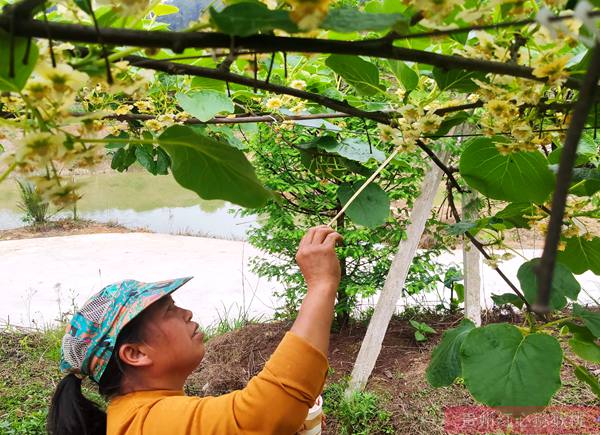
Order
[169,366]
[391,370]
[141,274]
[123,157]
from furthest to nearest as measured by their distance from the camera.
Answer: [141,274], [391,370], [123,157], [169,366]

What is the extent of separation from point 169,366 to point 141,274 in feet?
14.2

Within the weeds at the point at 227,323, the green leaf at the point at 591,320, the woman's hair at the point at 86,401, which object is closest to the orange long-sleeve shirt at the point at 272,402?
the woman's hair at the point at 86,401

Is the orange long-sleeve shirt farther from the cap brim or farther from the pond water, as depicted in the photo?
the pond water

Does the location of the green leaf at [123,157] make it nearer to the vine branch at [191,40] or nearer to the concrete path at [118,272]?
the vine branch at [191,40]

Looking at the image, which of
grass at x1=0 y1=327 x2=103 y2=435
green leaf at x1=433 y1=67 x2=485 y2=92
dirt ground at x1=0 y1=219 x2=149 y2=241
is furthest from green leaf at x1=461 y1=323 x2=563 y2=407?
dirt ground at x1=0 y1=219 x2=149 y2=241

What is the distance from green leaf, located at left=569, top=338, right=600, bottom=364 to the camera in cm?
78

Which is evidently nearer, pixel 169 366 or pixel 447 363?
pixel 447 363

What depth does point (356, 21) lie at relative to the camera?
28 centimetres

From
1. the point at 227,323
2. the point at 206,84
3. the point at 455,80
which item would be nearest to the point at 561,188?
the point at 455,80

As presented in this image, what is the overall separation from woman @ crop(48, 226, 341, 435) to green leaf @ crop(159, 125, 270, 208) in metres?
0.37

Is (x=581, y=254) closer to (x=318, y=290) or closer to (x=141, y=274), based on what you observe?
(x=318, y=290)

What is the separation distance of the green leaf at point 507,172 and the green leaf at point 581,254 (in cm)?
19

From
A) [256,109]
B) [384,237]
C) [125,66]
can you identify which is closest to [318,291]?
[125,66]

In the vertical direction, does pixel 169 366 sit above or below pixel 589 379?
below
